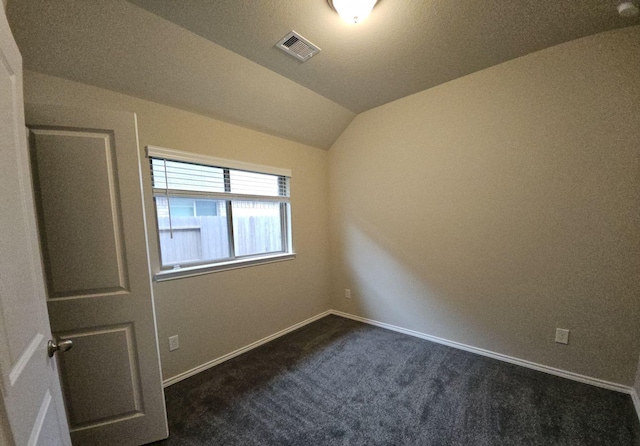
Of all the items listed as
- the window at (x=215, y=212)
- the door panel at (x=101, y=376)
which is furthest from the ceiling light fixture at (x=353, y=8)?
the door panel at (x=101, y=376)

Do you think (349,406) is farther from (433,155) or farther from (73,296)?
(433,155)

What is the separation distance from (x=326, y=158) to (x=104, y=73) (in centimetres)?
231

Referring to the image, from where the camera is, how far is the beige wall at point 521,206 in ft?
5.49

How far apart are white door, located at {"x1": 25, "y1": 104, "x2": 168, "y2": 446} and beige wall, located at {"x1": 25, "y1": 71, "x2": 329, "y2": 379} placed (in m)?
0.54

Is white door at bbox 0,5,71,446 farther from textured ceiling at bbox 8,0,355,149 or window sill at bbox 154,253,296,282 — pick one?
window sill at bbox 154,253,296,282

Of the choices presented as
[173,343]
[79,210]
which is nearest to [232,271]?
[173,343]

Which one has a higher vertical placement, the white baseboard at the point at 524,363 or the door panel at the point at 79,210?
the door panel at the point at 79,210

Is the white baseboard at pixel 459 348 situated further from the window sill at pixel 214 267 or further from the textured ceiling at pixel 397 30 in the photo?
the textured ceiling at pixel 397 30

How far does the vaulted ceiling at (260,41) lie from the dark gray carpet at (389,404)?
2378 mm

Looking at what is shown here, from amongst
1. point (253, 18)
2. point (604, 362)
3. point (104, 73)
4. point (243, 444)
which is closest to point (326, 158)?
point (253, 18)

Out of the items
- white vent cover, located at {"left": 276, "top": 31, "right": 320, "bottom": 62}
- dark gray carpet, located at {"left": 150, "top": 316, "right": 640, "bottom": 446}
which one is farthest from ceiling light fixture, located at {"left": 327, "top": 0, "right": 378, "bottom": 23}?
dark gray carpet, located at {"left": 150, "top": 316, "right": 640, "bottom": 446}

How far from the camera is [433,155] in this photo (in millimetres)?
2406

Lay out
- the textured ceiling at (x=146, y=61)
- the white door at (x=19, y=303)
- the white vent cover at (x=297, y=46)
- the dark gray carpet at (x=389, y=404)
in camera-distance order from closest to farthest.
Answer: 1. the white door at (x=19, y=303)
2. the textured ceiling at (x=146, y=61)
3. the dark gray carpet at (x=389, y=404)
4. the white vent cover at (x=297, y=46)

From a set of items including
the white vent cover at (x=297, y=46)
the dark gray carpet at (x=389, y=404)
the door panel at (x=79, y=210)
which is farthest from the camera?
the white vent cover at (x=297, y=46)
